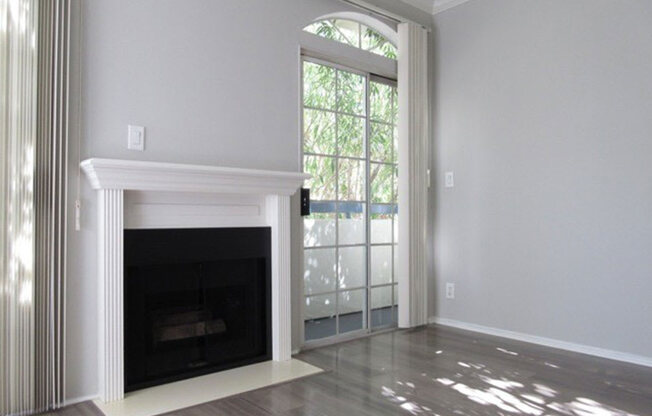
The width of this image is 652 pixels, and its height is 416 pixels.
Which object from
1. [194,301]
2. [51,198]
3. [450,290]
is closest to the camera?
[51,198]

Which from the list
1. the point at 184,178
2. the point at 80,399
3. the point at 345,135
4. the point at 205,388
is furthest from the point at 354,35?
the point at 80,399

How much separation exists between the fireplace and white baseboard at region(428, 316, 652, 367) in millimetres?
1707

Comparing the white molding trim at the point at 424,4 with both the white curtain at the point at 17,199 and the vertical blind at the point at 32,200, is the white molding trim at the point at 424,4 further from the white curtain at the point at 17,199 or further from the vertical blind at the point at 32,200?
the white curtain at the point at 17,199

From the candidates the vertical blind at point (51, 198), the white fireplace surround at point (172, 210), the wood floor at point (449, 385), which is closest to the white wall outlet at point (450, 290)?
the wood floor at point (449, 385)

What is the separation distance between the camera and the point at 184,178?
2.59 m

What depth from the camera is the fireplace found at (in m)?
2.57

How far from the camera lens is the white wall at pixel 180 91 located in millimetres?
2438

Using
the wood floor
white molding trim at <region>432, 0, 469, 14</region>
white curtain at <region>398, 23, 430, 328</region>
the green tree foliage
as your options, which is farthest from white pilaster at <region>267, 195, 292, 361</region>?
white molding trim at <region>432, 0, 469, 14</region>

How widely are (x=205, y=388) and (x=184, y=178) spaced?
111cm

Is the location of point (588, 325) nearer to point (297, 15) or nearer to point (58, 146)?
point (297, 15)

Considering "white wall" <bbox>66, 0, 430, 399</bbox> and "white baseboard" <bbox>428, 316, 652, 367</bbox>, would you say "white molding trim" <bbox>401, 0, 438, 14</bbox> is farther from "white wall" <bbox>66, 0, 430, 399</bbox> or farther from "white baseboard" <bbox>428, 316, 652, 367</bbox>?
"white baseboard" <bbox>428, 316, 652, 367</bbox>

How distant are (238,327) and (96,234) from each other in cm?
101

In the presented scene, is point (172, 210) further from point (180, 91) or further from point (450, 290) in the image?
point (450, 290)

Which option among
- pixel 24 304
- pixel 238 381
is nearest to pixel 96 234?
pixel 24 304
